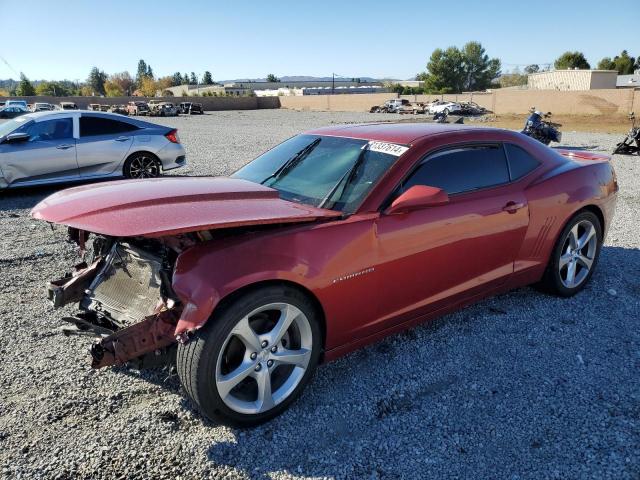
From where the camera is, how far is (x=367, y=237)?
9.70 feet

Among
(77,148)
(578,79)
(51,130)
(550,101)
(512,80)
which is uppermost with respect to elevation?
(512,80)

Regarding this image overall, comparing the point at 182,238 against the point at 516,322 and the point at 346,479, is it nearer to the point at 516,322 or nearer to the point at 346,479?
the point at 346,479

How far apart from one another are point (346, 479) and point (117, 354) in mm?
1332

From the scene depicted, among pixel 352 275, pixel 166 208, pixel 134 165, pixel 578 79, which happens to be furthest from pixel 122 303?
pixel 578 79

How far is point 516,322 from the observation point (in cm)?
396

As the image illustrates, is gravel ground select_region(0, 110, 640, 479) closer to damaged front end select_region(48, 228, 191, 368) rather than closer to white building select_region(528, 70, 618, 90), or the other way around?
damaged front end select_region(48, 228, 191, 368)

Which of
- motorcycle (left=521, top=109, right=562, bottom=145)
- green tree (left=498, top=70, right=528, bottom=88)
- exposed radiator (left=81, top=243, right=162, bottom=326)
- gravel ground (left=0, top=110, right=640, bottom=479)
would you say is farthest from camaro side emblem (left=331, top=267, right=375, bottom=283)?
green tree (left=498, top=70, right=528, bottom=88)

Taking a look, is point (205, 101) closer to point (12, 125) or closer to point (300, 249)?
point (12, 125)

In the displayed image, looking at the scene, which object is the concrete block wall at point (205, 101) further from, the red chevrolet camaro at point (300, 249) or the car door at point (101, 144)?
the red chevrolet camaro at point (300, 249)

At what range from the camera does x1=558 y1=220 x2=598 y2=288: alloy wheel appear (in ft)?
14.3

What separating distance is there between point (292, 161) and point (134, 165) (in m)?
6.42

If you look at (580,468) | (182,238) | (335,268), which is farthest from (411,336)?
(182,238)

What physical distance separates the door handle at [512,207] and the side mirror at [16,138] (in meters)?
7.93

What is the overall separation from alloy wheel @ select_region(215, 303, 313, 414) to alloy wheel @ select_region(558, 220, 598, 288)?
8.69 ft
